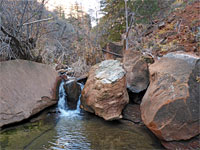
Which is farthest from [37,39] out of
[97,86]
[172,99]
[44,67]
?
[172,99]

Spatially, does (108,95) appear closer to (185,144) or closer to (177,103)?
(177,103)

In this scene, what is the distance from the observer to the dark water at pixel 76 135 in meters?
2.65

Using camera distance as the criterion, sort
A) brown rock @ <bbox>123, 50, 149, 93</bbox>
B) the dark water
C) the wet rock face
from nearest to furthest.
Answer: the dark water
brown rock @ <bbox>123, 50, 149, 93</bbox>
the wet rock face

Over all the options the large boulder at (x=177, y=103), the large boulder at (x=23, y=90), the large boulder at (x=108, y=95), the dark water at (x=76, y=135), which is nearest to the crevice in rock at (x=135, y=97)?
the large boulder at (x=108, y=95)

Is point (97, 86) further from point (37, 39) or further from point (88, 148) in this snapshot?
point (37, 39)

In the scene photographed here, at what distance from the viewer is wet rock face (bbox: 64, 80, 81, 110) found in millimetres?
4492

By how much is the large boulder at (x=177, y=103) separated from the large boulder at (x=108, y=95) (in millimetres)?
826

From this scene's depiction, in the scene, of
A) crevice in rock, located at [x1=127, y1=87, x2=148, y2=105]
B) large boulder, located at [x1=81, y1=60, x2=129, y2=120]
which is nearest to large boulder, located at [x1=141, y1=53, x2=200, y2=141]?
large boulder, located at [x1=81, y1=60, x2=129, y2=120]

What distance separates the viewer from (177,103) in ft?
8.04

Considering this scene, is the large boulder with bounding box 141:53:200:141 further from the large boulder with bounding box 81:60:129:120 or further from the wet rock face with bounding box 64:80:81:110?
the wet rock face with bounding box 64:80:81:110

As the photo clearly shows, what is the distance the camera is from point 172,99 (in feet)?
8.13

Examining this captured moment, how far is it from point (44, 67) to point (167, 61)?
3.22 metres

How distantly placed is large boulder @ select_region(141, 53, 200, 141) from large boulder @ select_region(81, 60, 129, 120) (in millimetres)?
826

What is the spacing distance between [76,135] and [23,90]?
162cm
